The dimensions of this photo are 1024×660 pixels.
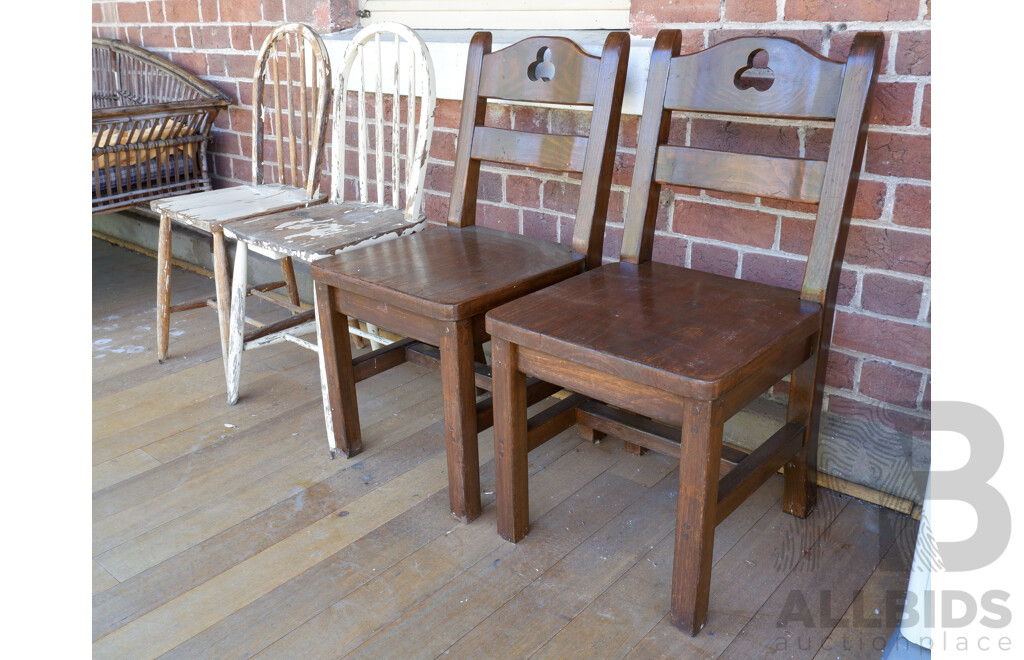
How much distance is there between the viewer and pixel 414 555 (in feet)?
5.16

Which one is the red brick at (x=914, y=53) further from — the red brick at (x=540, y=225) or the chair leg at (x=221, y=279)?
the chair leg at (x=221, y=279)

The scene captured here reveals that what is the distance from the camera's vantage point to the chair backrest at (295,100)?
214 centimetres

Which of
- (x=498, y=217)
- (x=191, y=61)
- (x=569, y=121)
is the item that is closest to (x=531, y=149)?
(x=569, y=121)

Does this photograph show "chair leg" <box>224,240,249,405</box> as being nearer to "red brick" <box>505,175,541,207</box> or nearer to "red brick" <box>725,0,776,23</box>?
"red brick" <box>505,175,541,207</box>

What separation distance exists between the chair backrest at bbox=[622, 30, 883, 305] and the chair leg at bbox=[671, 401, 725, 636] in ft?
1.28

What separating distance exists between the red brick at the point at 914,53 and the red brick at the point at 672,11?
1.24ft

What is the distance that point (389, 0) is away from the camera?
2.46m

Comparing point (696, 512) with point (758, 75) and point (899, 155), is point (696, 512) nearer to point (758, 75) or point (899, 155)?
point (899, 155)

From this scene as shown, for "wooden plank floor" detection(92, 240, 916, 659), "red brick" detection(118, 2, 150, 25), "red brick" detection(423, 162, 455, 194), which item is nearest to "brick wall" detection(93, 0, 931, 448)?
"red brick" detection(423, 162, 455, 194)

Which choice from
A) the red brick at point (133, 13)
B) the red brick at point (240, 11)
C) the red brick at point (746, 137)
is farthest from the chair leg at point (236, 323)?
the red brick at point (133, 13)

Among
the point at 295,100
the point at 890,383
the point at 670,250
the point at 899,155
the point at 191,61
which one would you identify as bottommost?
the point at 890,383

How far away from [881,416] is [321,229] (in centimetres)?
136
